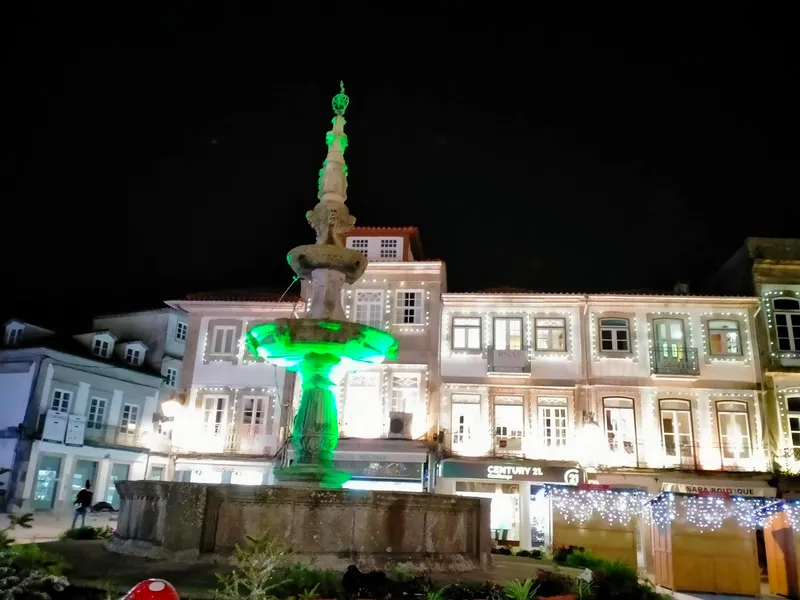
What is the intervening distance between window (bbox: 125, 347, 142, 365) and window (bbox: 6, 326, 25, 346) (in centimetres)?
536

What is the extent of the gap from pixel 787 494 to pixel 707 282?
11.8 meters

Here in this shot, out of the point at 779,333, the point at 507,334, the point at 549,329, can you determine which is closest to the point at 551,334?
the point at 549,329

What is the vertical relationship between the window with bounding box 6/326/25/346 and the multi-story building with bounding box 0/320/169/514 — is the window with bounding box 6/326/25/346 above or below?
above

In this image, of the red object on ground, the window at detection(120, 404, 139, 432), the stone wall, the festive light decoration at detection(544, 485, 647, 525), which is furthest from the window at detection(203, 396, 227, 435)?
the red object on ground

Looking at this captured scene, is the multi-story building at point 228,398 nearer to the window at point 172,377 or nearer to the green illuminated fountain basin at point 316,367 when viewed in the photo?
the window at point 172,377

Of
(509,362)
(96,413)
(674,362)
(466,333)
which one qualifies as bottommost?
(96,413)

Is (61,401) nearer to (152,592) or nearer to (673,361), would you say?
(673,361)

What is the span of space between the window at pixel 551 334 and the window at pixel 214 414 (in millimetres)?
13567

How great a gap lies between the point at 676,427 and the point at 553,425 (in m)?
4.72

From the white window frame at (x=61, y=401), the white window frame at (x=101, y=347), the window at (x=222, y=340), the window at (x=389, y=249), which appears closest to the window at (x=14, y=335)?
the white window frame at (x=101, y=347)

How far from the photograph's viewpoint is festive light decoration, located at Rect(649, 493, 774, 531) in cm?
1645

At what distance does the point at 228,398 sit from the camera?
29219mm

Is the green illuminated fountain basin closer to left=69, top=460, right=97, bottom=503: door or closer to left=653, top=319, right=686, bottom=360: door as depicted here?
left=653, top=319, right=686, bottom=360: door

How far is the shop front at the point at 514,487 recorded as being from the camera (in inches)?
1021
